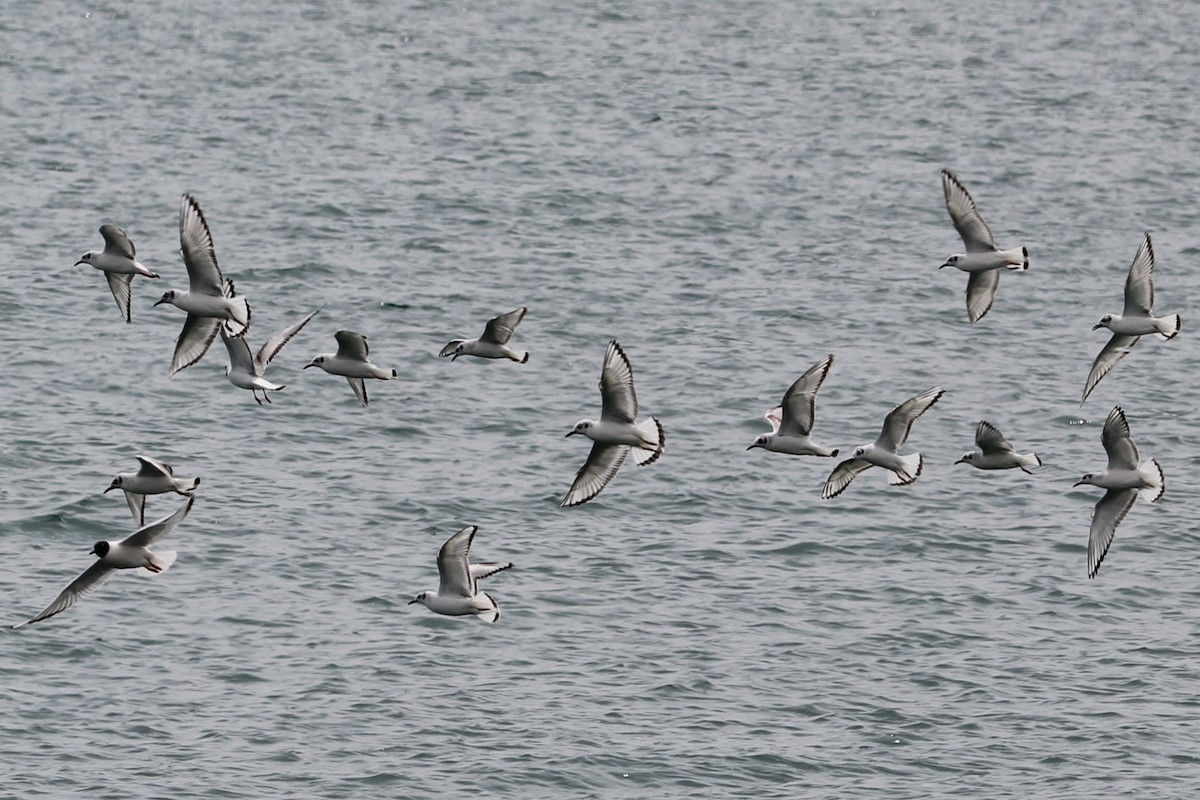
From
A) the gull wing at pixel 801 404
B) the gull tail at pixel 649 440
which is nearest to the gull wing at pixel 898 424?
the gull wing at pixel 801 404

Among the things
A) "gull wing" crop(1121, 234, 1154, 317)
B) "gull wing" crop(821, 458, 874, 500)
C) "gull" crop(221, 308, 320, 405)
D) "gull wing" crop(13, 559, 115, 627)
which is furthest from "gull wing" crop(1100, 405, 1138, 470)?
"gull wing" crop(13, 559, 115, 627)

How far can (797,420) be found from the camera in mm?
26125

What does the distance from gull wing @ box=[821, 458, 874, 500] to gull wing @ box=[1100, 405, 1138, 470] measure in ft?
9.85

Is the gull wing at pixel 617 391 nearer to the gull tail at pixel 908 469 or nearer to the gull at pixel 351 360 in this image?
the gull at pixel 351 360

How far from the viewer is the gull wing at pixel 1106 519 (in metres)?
27.1

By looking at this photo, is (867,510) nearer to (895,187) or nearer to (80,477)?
(80,477)

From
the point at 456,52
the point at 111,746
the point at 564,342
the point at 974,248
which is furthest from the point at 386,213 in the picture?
the point at 974,248

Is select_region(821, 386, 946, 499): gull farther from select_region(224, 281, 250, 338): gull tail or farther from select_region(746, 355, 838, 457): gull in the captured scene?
select_region(224, 281, 250, 338): gull tail

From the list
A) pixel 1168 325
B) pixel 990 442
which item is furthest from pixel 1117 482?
pixel 1168 325

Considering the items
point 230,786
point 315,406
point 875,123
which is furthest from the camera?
point 875,123

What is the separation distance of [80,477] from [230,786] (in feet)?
37.5

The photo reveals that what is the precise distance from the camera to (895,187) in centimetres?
6531

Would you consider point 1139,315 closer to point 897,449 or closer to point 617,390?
point 897,449

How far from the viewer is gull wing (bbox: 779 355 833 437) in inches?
1000
